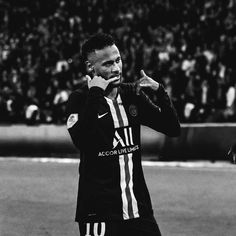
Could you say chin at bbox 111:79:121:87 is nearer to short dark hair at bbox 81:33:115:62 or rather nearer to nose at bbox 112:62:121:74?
nose at bbox 112:62:121:74

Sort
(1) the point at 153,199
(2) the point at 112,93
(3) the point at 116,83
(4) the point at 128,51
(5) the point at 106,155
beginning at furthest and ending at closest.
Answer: (4) the point at 128,51 → (1) the point at 153,199 → (2) the point at 112,93 → (5) the point at 106,155 → (3) the point at 116,83

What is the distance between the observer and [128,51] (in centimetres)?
2162

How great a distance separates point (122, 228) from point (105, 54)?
36.3 inches

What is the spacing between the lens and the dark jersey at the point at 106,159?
4.13 metres

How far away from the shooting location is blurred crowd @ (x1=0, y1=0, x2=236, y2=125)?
18016 millimetres

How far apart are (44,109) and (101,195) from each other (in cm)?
1607

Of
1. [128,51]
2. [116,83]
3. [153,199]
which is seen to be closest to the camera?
[116,83]

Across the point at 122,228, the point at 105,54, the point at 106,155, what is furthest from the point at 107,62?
the point at 122,228

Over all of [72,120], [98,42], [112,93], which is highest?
[98,42]

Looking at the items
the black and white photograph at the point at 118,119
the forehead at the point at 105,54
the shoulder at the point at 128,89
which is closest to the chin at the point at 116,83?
the black and white photograph at the point at 118,119

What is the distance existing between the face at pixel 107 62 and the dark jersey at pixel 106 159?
105 mm

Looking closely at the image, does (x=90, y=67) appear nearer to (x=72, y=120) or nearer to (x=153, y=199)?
(x=72, y=120)

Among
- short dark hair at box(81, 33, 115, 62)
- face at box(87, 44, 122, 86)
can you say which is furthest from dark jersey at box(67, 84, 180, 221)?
short dark hair at box(81, 33, 115, 62)

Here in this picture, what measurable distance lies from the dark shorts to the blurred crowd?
12.3 meters
